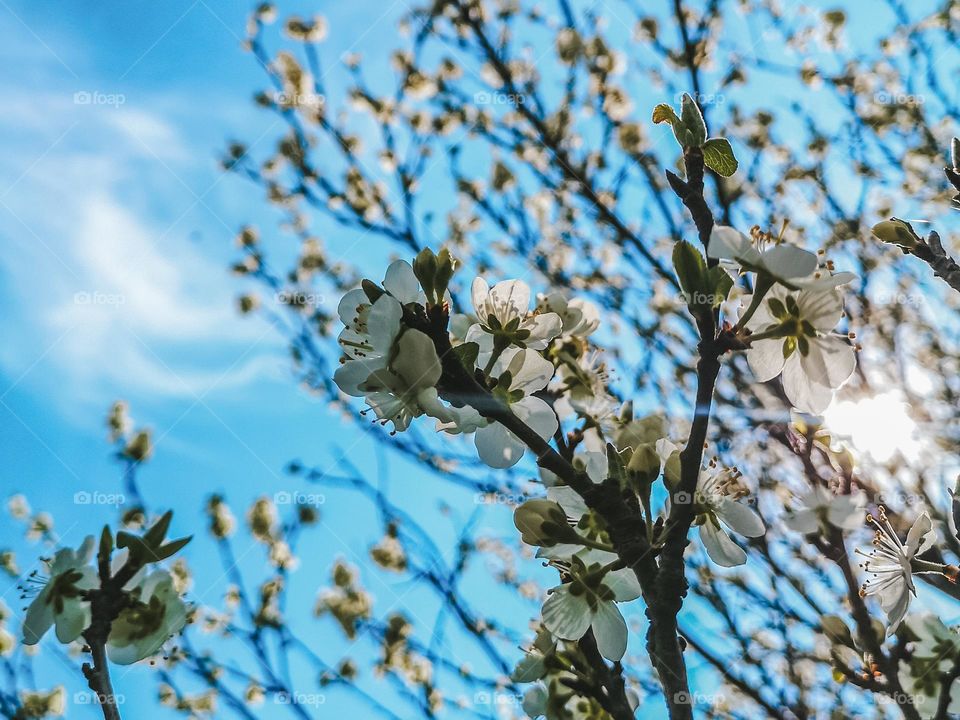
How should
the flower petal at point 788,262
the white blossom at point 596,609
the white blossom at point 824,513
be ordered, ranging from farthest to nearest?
the white blossom at point 596,609 → the flower petal at point 788,262 → the white blossom at point 824,513

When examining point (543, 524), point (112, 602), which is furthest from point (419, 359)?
point (112, 602)

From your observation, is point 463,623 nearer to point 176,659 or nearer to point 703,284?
point 176,659

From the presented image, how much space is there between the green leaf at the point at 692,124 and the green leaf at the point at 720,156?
18 mm

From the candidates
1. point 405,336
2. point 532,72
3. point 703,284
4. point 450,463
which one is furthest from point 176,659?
point 532,72

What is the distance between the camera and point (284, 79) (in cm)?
382

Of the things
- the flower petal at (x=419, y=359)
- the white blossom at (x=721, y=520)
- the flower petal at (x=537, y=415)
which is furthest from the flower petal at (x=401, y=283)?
the white blossom at (x=721, y=520)

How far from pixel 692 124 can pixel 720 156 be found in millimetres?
62

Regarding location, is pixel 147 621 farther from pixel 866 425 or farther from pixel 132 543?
pixel 866 425

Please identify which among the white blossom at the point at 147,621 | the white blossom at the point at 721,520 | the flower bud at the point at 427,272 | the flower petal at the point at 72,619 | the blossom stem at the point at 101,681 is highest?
the flower bud at the point at 427,272

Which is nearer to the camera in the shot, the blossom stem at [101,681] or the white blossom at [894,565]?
the blossom stem at [101,681]

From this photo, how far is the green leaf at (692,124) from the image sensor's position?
89 centimetres

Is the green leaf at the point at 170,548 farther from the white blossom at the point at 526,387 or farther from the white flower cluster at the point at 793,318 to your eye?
the white flower cluster at the point at 793,318

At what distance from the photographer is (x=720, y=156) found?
0.92 meters

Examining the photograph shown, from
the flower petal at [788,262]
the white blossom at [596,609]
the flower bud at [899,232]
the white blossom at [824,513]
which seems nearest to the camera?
the white blossom at [824,513]
